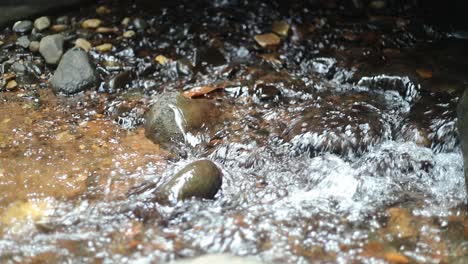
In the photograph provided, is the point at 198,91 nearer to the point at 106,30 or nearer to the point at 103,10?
the point at 106,30

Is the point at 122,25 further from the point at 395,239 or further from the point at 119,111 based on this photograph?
the point at 395,239

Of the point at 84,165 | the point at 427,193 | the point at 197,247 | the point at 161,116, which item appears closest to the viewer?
the point at 197,247

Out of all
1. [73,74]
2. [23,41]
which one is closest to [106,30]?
[23,41]

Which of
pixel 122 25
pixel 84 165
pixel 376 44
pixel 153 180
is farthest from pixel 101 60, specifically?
pixel 376 44

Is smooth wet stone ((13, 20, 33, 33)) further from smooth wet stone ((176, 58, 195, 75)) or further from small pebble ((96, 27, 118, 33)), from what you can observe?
smooth wet stone ((176, 58, 195, 75))

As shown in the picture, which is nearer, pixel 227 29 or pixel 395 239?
pixel 395 239
